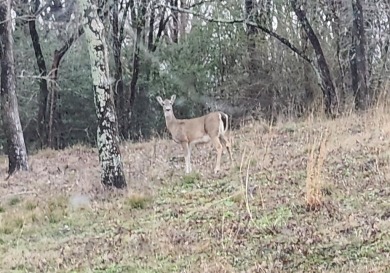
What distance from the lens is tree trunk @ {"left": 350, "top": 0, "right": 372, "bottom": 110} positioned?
1538 centimetres

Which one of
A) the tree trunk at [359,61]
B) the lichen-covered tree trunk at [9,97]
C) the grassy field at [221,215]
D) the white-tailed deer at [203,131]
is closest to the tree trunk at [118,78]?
the lichen-covered tree trunk at [9,97]

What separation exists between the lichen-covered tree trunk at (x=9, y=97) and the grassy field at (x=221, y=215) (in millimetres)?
1426

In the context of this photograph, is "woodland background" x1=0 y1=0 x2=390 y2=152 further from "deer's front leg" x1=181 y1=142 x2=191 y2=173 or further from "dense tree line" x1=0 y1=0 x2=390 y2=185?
"deer's front leg" x1=181 y1=142 x2=191 y2=173

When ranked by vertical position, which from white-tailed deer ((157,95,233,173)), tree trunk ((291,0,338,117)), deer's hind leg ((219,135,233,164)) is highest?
tree trunk ((291,0,338,117))

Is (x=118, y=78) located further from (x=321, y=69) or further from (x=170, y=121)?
(x=170, y=121)

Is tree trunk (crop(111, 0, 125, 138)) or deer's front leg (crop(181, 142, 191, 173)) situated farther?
tree trunk (crop(111, 0, 125, 138))

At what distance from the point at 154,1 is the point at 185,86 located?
10.5 ft

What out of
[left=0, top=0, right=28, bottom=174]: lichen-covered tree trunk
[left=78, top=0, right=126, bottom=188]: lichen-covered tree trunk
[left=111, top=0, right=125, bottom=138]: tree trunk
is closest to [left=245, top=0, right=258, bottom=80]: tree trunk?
[left=111, top=0, right=125, bottom=138]: tree trunk

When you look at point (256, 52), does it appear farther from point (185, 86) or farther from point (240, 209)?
point (240, 209)

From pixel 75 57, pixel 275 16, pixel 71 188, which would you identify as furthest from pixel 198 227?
pixel 75 57

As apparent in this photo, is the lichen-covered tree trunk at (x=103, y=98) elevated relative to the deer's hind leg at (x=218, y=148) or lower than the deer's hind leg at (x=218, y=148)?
elevated

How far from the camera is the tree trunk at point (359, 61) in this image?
1538 cm

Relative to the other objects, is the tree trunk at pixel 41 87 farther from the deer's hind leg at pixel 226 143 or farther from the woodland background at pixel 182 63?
the deer's hind leg at pixel 226 143

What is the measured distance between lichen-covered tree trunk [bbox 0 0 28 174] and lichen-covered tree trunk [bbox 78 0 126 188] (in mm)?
4283
